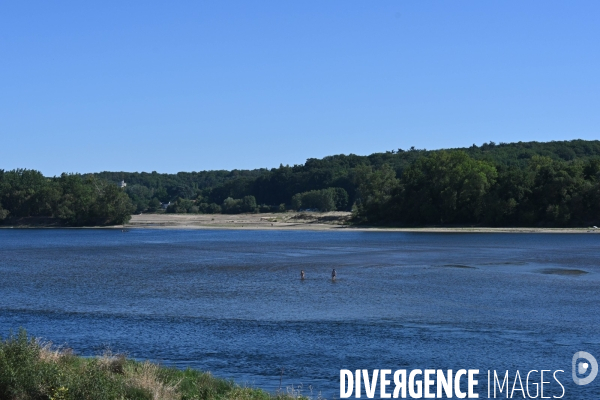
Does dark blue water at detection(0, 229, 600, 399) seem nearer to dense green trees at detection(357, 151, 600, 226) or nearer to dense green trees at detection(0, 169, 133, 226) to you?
dense green trees at detection(357, 151, 600, 226)

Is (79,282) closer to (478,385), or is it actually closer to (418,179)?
(478,385)

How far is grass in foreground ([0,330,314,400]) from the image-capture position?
15656 mm

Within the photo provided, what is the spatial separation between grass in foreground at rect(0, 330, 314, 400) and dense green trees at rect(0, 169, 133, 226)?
140m

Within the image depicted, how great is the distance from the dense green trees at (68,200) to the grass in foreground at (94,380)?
458 ft

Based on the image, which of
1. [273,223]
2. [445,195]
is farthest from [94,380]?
[273,223]

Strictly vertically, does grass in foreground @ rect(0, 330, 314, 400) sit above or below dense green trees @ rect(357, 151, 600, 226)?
below

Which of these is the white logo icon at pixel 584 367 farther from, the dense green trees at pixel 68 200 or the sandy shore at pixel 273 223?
the dense green trees at pixel 68 200

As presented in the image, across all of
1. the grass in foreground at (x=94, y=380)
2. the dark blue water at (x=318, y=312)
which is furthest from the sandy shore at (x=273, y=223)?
the grass in foreground at (x=94, y=380)

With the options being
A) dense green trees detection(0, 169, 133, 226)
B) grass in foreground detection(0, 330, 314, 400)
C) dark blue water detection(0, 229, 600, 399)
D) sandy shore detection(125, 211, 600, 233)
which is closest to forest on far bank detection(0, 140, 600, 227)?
dense green trees detection(0, 169, 133, 226)

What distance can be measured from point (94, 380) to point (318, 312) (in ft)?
70.0

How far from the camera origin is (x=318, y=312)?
1426 inches

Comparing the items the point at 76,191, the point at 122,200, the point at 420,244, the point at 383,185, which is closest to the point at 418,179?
the point at 383,185

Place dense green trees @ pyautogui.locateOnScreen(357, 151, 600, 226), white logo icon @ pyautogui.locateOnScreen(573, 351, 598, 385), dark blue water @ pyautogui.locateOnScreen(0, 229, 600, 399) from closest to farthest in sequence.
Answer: white logo icon @ pyautogui.locateOnScreen(573, 351, 598, 385) < dark blue water @ pyautogui.locateOnScreen(0, 229, 600, 399) < dense green trees @ pyautogui.locateOnScreen(357, 151, 600, 226)

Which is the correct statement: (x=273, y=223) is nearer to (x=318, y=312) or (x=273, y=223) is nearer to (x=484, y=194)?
(x=484, y=194)
